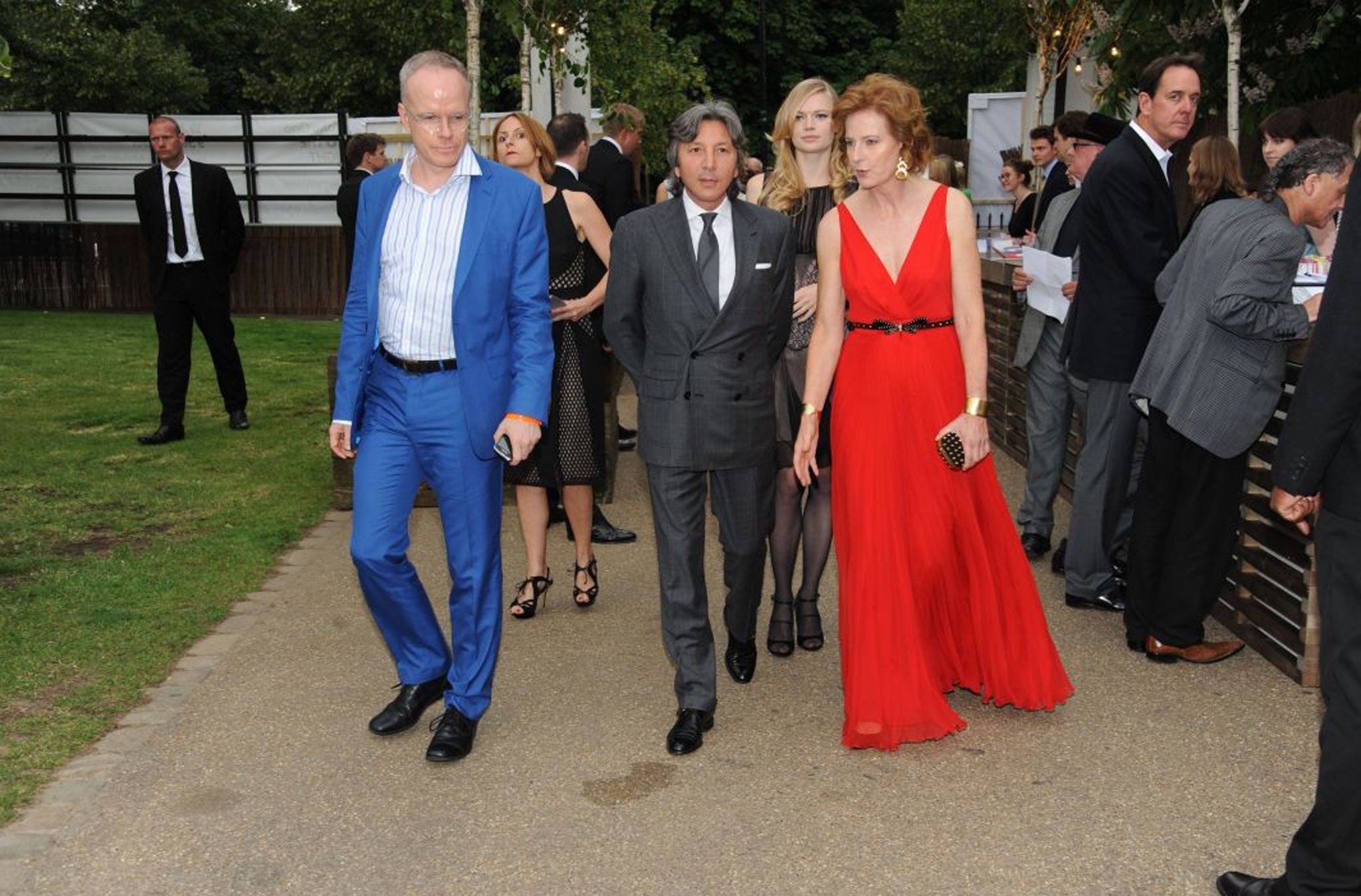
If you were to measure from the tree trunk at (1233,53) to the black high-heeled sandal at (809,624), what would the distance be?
→ 6.56 meters

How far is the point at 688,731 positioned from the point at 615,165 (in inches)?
244

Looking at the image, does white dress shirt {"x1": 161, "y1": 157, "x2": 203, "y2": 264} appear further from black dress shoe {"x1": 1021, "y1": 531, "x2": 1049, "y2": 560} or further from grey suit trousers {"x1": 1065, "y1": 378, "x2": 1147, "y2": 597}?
grey suit trousers {"x1": 1065, "y1": 378, "x2": 1147, "y2": 597}

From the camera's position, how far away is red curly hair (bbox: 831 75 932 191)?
16.5 ft

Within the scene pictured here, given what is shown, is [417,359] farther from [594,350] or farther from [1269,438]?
[1269,438]

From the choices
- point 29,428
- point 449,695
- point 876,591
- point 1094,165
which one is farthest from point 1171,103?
point 29,428

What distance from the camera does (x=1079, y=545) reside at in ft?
22.2

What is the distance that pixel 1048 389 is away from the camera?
767 cm

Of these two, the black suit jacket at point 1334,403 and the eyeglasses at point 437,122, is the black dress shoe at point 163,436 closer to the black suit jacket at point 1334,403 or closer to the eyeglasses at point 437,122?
the eyeglasses at point 437,122

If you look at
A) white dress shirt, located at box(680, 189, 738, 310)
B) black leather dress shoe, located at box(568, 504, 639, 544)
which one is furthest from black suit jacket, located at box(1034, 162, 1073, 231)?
white dress shirt, located at box(680, 189, 738, 310)

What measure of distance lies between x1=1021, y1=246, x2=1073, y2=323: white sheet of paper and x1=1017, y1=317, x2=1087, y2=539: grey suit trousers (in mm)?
132

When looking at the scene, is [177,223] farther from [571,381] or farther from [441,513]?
[441,513]

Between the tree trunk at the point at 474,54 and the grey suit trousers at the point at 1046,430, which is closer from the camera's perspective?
the grey suit trousers at the point at 1046,430

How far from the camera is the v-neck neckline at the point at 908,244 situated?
5.11 m

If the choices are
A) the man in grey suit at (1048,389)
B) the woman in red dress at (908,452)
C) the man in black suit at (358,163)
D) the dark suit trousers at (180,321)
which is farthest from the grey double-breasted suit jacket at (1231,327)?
the dark suit trousers at (180,321)
